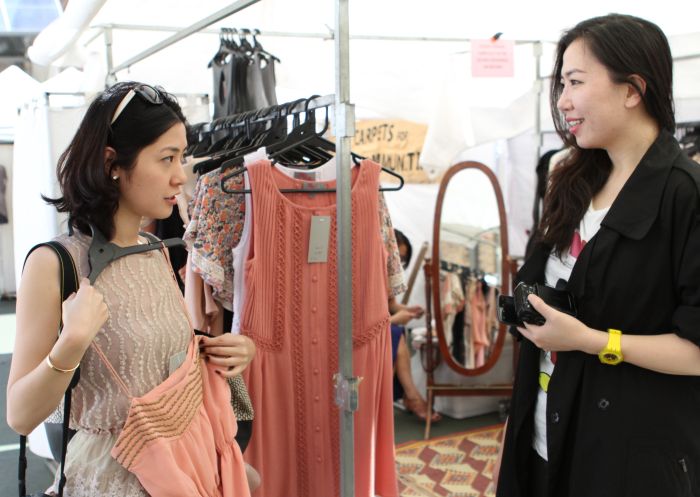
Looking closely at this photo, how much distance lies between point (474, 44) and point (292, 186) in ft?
5.22

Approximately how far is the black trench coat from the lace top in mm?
734

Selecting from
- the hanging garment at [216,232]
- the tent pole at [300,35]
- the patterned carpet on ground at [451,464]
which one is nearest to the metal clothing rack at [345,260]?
the hanging garment at [216,232]

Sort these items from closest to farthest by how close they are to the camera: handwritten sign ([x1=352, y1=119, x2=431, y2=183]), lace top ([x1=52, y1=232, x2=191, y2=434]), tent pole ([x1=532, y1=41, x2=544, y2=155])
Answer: lace top ([x1=52, y1=232, x2=191, y2=434]) < tent pole ([x1=532, y1=41, x2=544, y2=155]) < handwritten sign ([x1=352, y1=119, x2=431, y2=183])

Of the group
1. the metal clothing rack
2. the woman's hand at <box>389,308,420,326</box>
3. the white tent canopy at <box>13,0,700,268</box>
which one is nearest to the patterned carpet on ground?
the woman's hand at <box>389,308,420,326</box>

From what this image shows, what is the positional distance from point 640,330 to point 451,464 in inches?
86.6

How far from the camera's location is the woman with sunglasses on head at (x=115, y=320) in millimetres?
999

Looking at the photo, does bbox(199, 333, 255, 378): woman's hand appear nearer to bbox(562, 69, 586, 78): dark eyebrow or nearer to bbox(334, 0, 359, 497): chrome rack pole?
bbox(334, 0, 359, 497): chrome rack pole

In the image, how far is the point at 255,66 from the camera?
8.29ft

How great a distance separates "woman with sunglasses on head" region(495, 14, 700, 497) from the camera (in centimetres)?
113

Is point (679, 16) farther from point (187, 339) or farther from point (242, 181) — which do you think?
point (187, 339)

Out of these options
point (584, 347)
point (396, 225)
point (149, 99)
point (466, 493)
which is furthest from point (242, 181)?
point (396, 225)

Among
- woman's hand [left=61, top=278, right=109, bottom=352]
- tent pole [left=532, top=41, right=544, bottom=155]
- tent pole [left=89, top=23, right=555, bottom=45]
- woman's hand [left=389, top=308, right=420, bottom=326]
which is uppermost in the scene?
tent pole [left=89, top=23, right=555, bottom=45]

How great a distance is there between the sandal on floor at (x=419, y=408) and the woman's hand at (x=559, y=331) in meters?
2.55

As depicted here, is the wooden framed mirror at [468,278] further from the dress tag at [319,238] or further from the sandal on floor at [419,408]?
the dress tag at [319,238]
